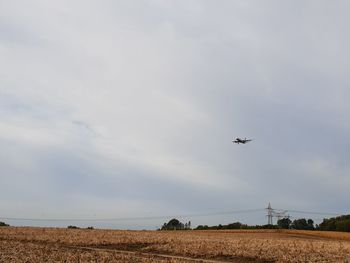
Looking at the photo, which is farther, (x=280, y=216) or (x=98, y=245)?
(x=280, y=216)

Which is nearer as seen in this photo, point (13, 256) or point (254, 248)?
point (13, 256)

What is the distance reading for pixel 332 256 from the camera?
100ft

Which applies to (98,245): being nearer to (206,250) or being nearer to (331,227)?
(206,250)

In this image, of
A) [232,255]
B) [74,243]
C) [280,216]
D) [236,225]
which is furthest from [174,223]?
[232,255]

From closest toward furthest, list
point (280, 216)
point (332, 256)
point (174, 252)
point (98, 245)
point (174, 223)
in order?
1. point (332, 256)
2. point (174, 252)
3. point (98, 245)
4. point (280, 216)
5. point (174, 223)

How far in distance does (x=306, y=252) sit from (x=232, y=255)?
4885mm

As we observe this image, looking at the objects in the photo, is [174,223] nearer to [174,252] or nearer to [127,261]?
[174,252]

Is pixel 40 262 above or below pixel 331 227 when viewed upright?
below

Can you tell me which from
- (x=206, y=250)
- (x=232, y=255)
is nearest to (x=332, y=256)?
(x=232, y=255)

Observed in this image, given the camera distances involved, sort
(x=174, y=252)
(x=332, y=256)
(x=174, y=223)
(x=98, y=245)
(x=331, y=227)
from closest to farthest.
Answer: (x=332, y=256) → (x=174, y=252) → (x=98, y=245) → (x=331, y=227) → (x=174, y=223)

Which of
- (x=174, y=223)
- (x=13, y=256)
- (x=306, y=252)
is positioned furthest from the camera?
(x=174, y=223)

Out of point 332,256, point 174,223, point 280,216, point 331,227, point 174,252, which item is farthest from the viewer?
point 174,223

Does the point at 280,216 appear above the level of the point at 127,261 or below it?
above

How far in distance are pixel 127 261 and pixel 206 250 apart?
10.5 meters
